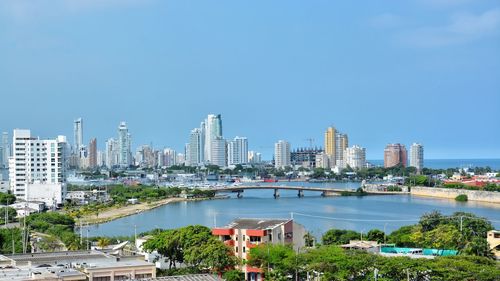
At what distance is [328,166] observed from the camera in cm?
5853

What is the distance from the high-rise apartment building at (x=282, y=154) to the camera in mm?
62656

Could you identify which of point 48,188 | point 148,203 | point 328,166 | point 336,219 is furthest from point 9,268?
point 328,166

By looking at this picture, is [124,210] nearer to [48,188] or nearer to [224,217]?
[48,188]

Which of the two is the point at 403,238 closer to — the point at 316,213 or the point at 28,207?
the point at 316,213

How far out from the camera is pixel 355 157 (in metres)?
57.2

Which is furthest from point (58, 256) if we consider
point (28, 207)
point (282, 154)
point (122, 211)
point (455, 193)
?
point (282, 154)

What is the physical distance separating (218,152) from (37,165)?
138 feet

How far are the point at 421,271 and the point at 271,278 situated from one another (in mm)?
1657

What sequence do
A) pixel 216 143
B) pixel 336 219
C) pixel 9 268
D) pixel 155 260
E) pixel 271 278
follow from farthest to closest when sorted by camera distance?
1. pixel 216 143
2. pixel 336 219
3. pixel 155 260
4. pixel 271 278
5. pixel 9 268

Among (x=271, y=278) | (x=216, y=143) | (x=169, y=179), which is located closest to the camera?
(x=271, y=278)

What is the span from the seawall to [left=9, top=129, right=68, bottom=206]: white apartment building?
14558 mm

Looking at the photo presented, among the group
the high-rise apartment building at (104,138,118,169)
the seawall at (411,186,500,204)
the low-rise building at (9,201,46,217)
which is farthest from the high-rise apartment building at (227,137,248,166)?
the low-rise building at (9,201,46,217)

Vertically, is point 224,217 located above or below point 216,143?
below

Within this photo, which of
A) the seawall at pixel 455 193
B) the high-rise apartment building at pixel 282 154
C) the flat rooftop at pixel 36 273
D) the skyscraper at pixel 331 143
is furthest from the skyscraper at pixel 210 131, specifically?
the flat rooftop at pixel 36 273
